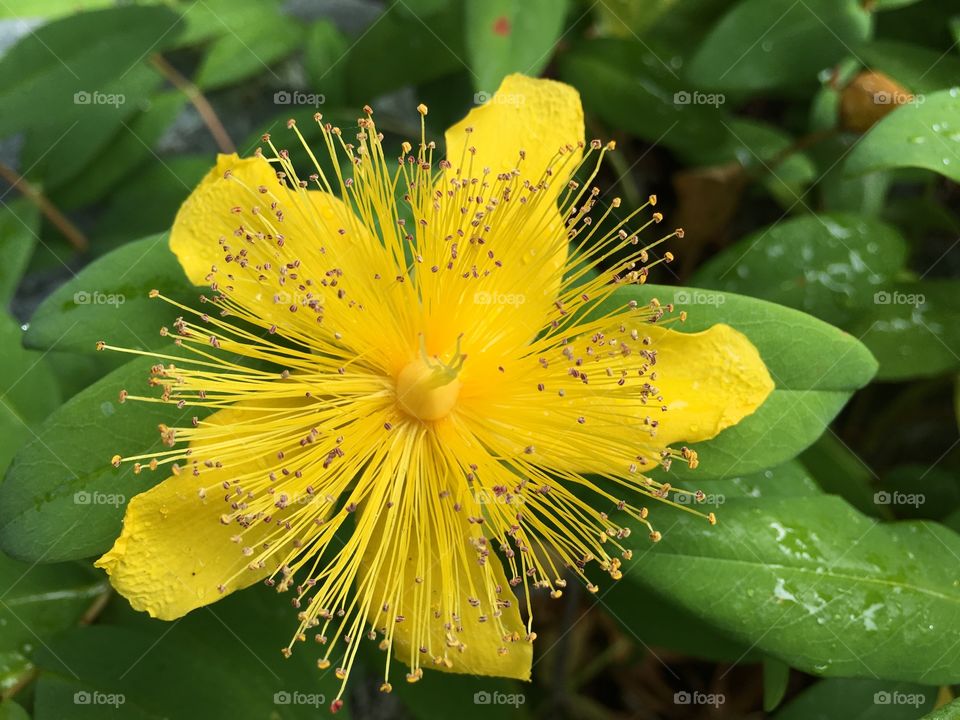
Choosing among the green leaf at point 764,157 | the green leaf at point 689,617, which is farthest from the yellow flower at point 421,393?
the green leaf at point 764,157

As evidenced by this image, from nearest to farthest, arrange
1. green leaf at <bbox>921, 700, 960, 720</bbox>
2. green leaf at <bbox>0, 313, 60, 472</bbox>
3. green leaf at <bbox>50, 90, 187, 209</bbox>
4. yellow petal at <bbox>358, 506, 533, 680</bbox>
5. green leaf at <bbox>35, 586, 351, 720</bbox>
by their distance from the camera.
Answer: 1. green leaf at <bbox>921, 700, 960, 720</bbox>
2. yellow petal at <bbox>358, 506, 533, 680</bbox>
3. green leaf at <bbox>35, 586, 351, 720</bbox>
4. green leaf at <bbox>0, 313, 60, 472</bbox>
5. green leaf at <bbox>50, 90, 187, 209</bbox>

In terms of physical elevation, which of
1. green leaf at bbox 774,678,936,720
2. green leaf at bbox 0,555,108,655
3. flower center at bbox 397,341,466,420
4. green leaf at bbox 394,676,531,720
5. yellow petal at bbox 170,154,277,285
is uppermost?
yellow petal at bbox 170,154,277,285

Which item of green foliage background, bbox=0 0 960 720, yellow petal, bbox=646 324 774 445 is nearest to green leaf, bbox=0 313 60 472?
green foliage background, bbox=0 0 960 720

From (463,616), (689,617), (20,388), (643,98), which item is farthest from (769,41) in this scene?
(20,388)

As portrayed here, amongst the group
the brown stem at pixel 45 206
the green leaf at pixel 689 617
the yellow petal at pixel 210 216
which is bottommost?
the green leaf at pixel 689 617

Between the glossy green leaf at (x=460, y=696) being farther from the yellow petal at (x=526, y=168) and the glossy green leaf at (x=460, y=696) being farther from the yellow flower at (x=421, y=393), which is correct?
the yellow petal at (x=526, y=168)

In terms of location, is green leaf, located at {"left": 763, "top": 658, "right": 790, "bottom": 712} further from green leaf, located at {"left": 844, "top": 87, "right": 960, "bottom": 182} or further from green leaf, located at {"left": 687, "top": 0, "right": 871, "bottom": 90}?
green leaf, located at {"left": 687, "top": 0, "right": 871, "bottom": 90}

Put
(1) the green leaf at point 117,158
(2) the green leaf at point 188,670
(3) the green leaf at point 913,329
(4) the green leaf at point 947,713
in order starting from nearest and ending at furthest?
(4) the green leaf at point 947,713 < (2) the green leaf at point 188,670 < (3) the green leaf at point 913,329 < (1) the green leaf at point 117,158

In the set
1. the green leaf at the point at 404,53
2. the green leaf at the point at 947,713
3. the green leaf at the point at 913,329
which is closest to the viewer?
the green leaf at the point at 947,713
